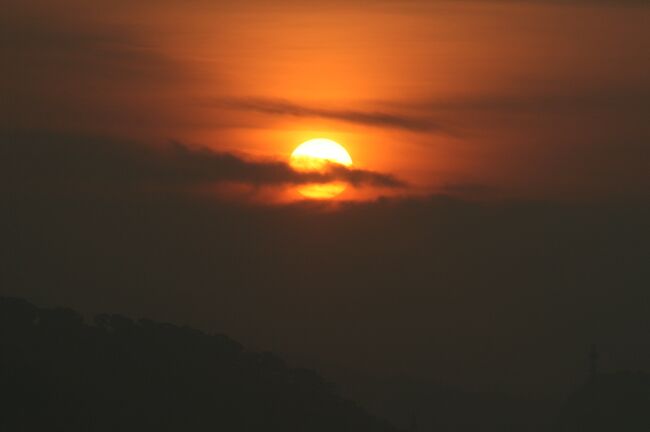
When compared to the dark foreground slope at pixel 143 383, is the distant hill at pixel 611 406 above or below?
above

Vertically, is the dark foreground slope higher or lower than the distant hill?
lower

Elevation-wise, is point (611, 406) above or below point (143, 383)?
above

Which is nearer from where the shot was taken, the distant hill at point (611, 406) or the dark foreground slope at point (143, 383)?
the dark foreground slope at point (143, 383)

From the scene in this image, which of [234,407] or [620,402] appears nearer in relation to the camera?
[234,407]

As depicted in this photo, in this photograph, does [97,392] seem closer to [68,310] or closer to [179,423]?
[179,423]

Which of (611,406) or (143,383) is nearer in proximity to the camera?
(143,383)

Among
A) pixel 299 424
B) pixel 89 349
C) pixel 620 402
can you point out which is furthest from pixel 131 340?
pixel 620 402

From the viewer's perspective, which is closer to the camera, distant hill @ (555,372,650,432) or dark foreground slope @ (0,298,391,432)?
dark foreground slope @ (0,298,391,432)

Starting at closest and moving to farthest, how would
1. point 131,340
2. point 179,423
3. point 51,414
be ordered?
point 51,414 → point 179,423 → point 131,340
